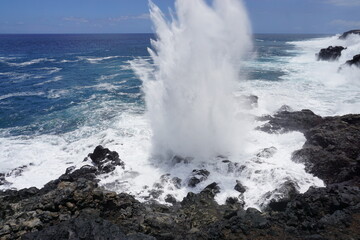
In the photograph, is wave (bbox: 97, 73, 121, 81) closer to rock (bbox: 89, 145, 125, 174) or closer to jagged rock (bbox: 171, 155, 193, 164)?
rock (bbox: 89, 145, 125, 174)

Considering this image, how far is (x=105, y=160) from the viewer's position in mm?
17406

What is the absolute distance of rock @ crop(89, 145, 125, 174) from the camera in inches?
667

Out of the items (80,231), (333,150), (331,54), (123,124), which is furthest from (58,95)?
(331,54)

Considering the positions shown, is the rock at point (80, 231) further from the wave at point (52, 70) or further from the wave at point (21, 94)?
the wave at point (52, 70)

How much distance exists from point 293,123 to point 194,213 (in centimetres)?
1273

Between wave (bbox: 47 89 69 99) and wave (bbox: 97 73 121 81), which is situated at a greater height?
wave (bbox: 97 73 121 81)

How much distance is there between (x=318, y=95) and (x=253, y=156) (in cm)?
1958

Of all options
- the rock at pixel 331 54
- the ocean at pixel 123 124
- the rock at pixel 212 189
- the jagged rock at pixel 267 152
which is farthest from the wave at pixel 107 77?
the rock at pixel 331 54

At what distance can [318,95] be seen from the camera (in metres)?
31.8

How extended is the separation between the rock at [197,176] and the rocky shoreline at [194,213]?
9cm

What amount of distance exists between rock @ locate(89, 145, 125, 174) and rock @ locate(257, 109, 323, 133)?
11614 mm

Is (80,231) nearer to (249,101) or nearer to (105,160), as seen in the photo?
(105,160)

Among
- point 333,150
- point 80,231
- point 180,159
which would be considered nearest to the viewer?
point 80,231

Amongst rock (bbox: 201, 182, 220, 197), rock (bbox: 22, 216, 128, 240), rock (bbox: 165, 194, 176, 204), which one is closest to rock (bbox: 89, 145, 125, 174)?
rock (bbox: 165, 194, 176, 204)
